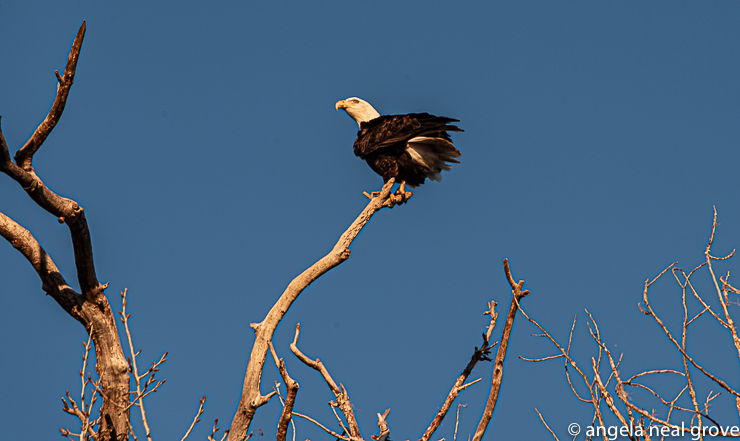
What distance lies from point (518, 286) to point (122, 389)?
3.03 meters

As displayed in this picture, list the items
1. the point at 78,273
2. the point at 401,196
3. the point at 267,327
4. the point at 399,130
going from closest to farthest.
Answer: the point at 267,327 < the point at 78,273 < the point at 401,196 < the point at 399,130

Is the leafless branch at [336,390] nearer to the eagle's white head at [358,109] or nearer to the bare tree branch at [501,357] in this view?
the bare tree branch at [501,357]

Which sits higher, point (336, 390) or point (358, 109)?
point (358, 109)

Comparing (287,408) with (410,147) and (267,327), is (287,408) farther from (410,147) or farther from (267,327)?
(410,147)

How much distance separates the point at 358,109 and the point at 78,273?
162 inches

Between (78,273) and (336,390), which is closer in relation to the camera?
(336,390)

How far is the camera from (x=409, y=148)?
6.91 m

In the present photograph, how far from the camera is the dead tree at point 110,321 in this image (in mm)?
4188

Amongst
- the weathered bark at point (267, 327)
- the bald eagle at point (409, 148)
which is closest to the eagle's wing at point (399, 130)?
the bald eagle at point (409, 148)

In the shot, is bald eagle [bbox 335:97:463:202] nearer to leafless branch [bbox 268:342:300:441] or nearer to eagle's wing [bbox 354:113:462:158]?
eagle's wing [bbox 354:113:462:158]

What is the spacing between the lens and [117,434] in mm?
4773

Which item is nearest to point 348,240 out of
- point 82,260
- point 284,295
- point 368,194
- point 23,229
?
point 284,295

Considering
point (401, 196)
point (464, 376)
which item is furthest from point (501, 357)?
point (401, 196)

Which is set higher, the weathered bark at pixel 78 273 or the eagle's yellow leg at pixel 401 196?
the eagle's yellow leg at pixel 401 196
